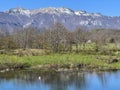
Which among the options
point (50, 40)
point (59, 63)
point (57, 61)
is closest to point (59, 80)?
point (59, 63)

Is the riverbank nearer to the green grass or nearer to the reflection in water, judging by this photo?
the green grass

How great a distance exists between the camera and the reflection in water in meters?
54.4

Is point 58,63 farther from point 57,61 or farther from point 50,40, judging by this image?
point 50,40

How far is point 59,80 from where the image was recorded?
6141cm

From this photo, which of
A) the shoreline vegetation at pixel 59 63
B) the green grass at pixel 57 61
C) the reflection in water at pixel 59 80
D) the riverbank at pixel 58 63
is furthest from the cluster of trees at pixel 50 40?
the reflection in water at pixel 59 80

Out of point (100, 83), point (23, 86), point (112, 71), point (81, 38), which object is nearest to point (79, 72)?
point (112, 71)

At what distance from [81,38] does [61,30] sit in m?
20.9

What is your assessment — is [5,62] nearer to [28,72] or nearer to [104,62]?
[28,72]

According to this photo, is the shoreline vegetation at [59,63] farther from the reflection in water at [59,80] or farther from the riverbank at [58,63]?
the reflection in water at [59,80]

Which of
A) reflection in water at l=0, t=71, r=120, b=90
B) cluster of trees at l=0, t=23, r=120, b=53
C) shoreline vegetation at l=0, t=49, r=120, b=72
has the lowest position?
reflection in water at l=0, t=71, r=120, b=90

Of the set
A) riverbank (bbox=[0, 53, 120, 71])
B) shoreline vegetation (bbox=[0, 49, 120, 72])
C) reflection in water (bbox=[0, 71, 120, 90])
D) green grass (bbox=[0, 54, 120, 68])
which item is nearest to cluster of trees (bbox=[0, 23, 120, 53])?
green grass (bbox=[0, 54, 120, 68])

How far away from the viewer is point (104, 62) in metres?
79.4

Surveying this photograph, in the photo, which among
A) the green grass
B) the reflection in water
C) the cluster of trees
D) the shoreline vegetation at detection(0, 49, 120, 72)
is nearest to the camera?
the reflection in water

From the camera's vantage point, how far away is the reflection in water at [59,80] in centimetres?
5441
